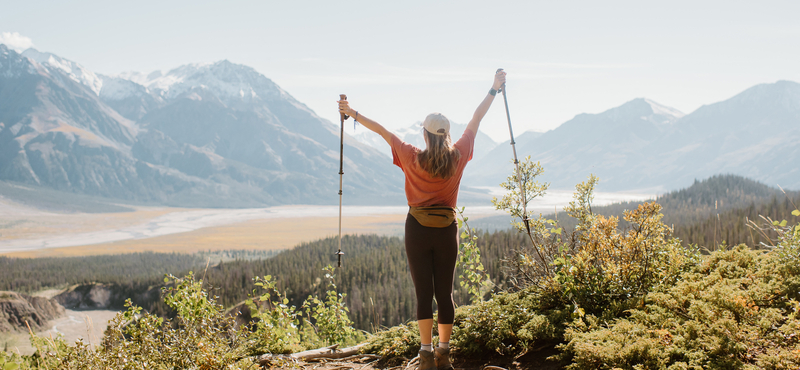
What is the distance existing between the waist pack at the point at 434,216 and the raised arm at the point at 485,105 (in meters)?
0.77

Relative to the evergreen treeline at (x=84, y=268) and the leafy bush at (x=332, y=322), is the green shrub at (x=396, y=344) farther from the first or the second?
the evergreen treeline at (x=84, y=268)

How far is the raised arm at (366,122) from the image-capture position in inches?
157

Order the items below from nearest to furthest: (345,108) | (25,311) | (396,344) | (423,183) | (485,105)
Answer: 1. (423,183)
2. (485,105)
3. (345,108)
4. (396,344)
5. (25,311)

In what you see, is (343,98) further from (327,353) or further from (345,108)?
(327,353)

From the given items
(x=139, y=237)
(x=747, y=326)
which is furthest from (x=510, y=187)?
(x=139, y=237)

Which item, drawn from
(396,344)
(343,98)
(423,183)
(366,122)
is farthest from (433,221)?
(396,344)

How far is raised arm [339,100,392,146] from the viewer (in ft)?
13.1

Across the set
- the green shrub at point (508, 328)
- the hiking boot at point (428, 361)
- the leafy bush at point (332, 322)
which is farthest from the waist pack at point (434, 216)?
the leafy bush at point (332, 322)

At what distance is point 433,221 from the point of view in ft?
12.1

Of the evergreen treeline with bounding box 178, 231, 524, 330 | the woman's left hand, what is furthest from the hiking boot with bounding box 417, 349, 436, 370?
the evergreen treeline with bounding box 178, 231, 524, 330

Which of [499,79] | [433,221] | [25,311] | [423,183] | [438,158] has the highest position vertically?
[499,79]

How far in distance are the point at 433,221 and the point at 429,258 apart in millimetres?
344

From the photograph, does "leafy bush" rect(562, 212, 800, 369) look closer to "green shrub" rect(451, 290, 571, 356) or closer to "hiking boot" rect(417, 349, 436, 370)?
"green shrub" rect(451, 290, 571, 356)

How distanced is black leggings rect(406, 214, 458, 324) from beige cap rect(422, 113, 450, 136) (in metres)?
0.77
